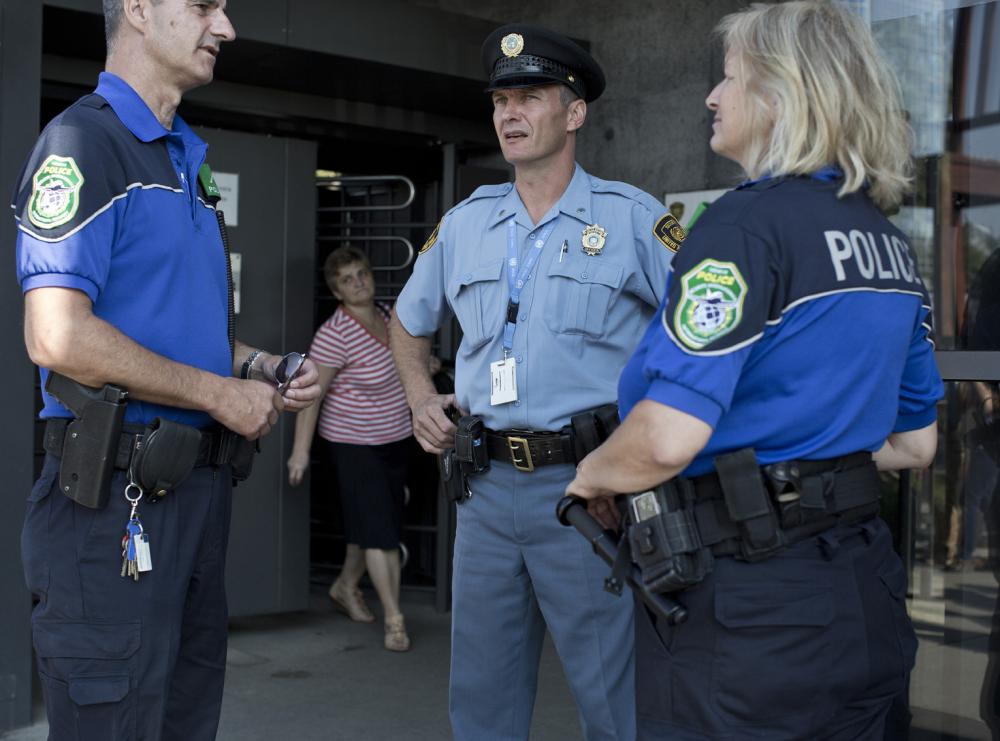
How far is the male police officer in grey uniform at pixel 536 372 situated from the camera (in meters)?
2.95

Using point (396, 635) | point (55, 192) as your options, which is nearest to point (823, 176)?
point (55, 192)

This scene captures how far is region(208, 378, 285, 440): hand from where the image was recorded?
249cm

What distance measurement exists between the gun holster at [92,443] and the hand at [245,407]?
21 cm

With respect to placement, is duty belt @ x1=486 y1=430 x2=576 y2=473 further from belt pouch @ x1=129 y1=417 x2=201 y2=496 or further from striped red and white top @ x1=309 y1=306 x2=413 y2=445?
striped red and white top @ x1=309 y1=306 x2=413 y2=445

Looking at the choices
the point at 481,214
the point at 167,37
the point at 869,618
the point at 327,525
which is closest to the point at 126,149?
the point at 167,37

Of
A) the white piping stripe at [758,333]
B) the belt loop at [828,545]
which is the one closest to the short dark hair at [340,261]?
the white piping stripe at [758,333]

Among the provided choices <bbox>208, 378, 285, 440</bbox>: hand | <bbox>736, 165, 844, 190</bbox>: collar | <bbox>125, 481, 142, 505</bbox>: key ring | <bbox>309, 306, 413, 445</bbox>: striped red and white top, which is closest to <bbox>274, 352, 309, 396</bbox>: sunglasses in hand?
<bbox>208, 378, 285, 440</bbox>: hand

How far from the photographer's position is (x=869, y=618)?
78.6 inches

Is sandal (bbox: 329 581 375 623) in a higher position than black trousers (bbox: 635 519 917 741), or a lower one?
lower

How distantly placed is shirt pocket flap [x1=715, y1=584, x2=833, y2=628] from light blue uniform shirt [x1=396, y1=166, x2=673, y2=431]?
106 cm

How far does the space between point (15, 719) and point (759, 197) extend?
3397mm

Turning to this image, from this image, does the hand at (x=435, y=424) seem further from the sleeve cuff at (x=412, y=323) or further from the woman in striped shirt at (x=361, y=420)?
the woman in striped shirt at (x=361, y=420)

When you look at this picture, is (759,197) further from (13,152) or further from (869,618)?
(13,152)

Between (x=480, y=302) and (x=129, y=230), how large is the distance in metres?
1.00
